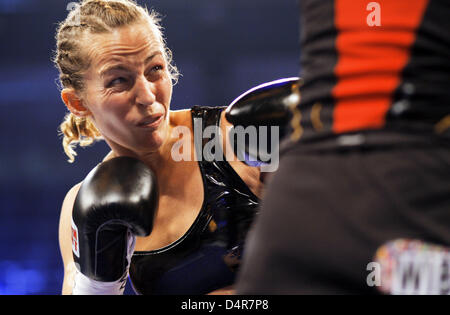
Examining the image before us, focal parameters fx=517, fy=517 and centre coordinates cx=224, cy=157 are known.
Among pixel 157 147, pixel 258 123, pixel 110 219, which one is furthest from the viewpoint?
pixel 157 147

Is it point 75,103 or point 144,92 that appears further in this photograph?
point 75,103

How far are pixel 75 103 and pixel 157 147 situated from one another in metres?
0.28

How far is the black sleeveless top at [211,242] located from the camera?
138 centimetres

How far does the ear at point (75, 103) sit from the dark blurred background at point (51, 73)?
1887 millimetres

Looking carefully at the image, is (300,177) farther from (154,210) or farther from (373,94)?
(154,210)

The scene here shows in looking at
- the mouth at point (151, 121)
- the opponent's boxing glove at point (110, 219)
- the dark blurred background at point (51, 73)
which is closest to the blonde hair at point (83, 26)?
the mouth at point (151, 121)

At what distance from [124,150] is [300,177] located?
3.63 ft

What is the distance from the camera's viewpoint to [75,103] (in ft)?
4.93

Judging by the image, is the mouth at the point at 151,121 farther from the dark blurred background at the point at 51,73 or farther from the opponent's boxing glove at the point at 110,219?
the dark blurred background at the point at 51,73

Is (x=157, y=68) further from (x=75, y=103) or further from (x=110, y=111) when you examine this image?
(x=75, y=103)

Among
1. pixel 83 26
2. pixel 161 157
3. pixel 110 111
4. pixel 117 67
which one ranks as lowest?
pixel 161 157

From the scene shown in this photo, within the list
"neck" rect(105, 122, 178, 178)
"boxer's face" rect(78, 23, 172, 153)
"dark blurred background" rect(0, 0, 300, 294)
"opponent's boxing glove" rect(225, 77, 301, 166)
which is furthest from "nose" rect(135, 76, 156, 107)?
"dark blurred background" rect(0, 0, 300, 294)

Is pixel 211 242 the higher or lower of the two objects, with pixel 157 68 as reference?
lower

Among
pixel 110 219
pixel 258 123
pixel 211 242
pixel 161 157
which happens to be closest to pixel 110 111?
pixel 161 157
